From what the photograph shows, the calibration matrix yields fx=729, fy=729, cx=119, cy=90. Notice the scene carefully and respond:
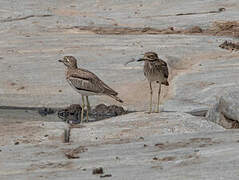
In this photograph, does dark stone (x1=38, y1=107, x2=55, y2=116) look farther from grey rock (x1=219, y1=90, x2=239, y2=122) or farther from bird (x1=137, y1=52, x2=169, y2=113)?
grey rock (x1=219, y1=90, x2=239, y2=122)

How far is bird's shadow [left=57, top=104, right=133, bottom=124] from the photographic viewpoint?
1866 cm

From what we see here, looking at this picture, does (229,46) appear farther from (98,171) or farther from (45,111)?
(98,171)

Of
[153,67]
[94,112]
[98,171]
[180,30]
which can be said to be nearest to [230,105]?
[153,67]

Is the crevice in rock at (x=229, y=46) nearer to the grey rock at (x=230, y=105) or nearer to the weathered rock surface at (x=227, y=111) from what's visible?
the weathered rock surface at (x=227, y=111)

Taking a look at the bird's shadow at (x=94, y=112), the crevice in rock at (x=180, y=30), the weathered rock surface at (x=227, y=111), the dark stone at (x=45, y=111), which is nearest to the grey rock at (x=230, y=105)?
the weathered rock surface at (x=227, y=111)

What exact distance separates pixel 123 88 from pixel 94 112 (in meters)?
2.33

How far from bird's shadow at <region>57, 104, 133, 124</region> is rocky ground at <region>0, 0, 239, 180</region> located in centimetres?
36

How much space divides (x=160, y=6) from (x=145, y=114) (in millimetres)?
16130

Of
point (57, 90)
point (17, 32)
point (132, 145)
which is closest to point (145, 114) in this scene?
point (132, 145)

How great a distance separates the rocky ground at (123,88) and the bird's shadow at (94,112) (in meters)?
0.36

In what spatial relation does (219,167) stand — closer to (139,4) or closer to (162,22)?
(162,22)

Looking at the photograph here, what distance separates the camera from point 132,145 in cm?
1185

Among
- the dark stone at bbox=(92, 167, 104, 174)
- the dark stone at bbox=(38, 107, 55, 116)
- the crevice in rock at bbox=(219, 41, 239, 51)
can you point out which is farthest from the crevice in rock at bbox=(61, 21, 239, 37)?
the dark stone at bbox=(92, 167, 104, 174)

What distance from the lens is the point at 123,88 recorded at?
2106 centimetres
